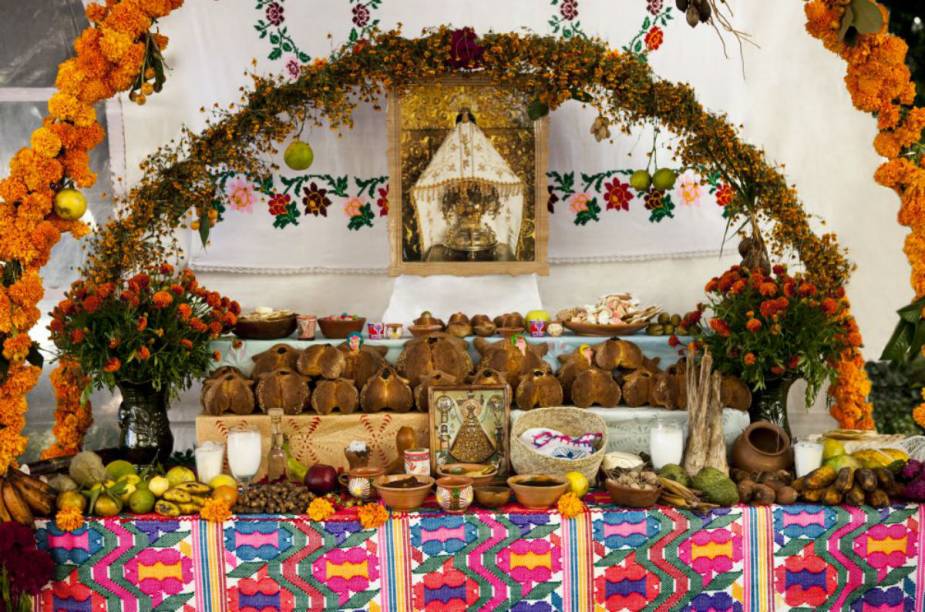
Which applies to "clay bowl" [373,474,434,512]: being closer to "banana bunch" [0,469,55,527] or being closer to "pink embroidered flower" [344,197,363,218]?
"banana bunch" [0,469,55,527]

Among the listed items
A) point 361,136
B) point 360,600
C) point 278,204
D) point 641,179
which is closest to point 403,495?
point 360,600

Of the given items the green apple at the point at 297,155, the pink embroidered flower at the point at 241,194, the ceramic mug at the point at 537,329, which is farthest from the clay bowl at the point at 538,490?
the pink embroidered flower at the point at 241,194

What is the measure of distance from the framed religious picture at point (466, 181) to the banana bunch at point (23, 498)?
2.40m

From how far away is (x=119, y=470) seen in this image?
4082mm

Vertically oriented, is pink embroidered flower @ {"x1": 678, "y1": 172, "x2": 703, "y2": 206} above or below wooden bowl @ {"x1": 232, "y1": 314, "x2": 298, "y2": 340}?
above

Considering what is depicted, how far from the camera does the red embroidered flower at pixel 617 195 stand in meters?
5.98

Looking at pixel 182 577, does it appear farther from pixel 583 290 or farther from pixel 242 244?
pixel 583 290

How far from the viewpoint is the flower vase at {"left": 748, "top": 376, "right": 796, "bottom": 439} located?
461cm

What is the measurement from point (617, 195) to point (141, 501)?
356cm

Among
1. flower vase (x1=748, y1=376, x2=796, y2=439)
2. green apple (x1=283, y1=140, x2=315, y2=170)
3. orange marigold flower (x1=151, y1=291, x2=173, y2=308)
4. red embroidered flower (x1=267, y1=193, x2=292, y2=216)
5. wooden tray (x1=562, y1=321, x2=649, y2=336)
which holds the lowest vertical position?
flower vase (x1=748, y1=376, x2=796, y2=439)

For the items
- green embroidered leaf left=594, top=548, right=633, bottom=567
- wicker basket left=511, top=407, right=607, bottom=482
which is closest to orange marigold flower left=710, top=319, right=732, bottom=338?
wicker basket left=511, top=407, right=607, bottom=482

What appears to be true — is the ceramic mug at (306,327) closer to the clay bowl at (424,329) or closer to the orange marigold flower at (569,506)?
the clay bowl at (424,329)

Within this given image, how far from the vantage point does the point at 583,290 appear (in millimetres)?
6145

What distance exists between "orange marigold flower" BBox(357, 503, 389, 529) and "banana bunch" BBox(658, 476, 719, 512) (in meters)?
1.18
